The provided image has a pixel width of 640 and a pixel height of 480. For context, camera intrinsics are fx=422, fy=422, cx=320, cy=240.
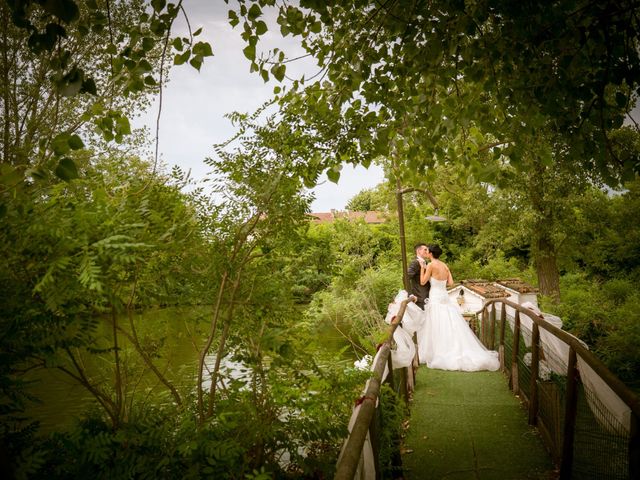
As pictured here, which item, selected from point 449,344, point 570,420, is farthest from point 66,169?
point 449,344

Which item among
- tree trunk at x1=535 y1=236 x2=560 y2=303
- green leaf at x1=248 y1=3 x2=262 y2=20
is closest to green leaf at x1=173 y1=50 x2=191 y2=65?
green leaf at x1=248 y1=3 x2=262 y2=20

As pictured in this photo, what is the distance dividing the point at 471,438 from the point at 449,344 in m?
3.49

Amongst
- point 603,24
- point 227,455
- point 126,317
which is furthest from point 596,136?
point 126,317

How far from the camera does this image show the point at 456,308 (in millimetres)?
8578

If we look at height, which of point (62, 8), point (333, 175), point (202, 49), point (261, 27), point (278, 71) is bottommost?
point (333, 175)

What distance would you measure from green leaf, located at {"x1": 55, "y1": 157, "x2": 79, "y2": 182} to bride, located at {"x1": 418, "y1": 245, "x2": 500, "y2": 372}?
282 inches

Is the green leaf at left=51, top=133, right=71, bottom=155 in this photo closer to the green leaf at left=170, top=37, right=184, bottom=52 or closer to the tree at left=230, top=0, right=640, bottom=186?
the green leaf at left=170, top=37, right=184, bottom=52

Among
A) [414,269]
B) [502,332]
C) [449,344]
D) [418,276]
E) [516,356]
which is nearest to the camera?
[516,356]

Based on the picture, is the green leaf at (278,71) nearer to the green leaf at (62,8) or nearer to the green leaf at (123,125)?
the green leaf at (123,125)

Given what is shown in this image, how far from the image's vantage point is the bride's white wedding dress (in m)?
7.54

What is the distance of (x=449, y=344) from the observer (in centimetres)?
792

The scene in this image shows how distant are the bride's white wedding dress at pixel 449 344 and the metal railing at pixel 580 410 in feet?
7.05

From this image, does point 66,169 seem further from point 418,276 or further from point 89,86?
point 418,276

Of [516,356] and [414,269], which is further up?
[414,269]
